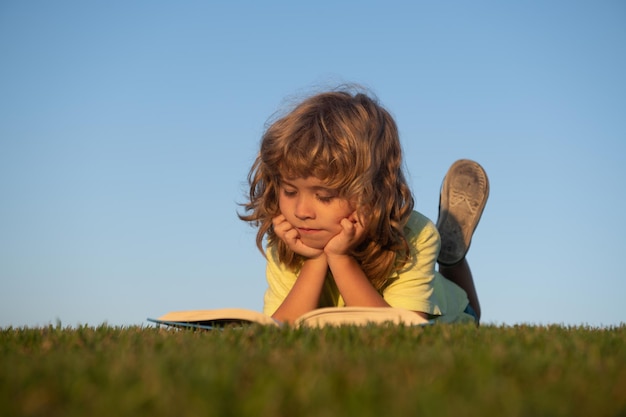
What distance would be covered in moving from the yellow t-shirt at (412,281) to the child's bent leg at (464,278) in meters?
1.00

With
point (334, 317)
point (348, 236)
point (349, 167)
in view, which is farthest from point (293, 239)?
point (334, 317)

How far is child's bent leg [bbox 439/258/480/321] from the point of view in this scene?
27.3ft

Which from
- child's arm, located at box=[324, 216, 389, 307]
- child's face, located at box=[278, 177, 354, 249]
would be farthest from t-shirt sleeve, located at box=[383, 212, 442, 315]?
child's face, located at box=[278, 177, 354, 249]

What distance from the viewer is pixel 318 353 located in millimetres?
2615

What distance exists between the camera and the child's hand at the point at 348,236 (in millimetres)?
5559

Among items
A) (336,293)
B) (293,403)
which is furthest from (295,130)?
(293,403)

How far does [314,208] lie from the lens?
5469mm

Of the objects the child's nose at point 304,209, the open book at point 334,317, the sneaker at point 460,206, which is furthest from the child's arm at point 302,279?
the sneaker at point 460,206

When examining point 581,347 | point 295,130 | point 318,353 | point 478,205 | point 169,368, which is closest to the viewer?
point 169,368

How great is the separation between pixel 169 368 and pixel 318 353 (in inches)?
25.0

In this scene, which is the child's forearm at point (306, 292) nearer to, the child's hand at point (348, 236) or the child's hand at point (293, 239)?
the child's hand at point (293, 239)

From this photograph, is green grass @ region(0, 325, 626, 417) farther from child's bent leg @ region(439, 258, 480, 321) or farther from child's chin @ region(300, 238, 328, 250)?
child's bent leg @ region(439, 258, 480, 321)

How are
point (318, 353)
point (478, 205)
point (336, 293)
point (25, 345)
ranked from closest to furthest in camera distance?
point (318, 353) → point (25, 345) → point (336, 293) → point (478, 205)

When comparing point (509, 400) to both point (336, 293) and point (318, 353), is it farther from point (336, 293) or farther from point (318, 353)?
point (336, 293)
